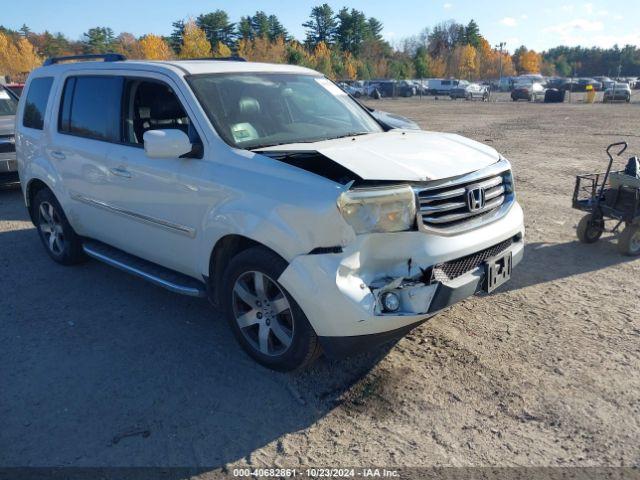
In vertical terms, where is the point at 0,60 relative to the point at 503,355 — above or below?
above

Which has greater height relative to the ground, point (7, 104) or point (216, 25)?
point (216, 25)

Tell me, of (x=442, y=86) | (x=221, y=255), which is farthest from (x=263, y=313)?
(x=442, y=86)

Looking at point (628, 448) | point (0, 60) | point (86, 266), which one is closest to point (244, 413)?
point (628, 448)

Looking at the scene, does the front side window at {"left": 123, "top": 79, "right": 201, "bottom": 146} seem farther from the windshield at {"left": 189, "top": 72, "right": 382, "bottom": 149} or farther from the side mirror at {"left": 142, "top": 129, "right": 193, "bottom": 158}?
the side mirror at {"left": 142, "top": 129, "right": 193, "bottom": 158}

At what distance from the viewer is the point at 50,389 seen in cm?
348

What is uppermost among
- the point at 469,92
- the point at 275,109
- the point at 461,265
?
the point at 275,109

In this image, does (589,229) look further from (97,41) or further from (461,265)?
(97,41)

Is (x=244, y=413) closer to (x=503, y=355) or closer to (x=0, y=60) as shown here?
(x=503, y=355)

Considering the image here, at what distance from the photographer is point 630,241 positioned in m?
5.62

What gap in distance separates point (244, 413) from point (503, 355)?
70.8 inches

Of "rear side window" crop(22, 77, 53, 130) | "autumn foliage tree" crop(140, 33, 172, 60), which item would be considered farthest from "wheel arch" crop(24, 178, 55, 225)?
"autumn foliage tree" crop(140, 33, 172, 60)

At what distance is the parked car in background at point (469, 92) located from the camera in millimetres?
48859

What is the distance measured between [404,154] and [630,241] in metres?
3.41

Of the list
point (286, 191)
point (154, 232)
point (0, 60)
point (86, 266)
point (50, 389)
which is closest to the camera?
point (286, 191)
